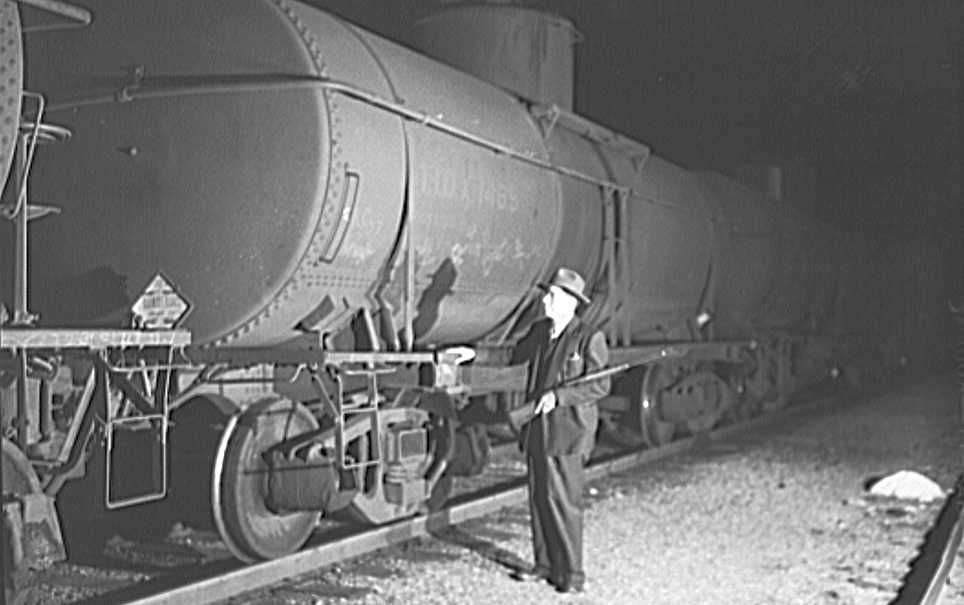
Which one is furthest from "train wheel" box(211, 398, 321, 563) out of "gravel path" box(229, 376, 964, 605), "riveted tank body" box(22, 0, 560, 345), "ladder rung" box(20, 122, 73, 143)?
"ladder rung" box(20, 122, 73, 143)

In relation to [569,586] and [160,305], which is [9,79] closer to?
[160,305]

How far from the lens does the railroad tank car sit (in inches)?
230

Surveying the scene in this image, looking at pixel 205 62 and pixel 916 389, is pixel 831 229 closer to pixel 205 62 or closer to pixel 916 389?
pixel 916 389

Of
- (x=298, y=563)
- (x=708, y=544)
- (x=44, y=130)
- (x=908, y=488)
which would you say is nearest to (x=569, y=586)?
(x=298, y=563)

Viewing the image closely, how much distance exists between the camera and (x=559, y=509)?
21.3 feet

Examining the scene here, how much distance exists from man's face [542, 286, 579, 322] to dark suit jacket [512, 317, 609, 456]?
0.06 m

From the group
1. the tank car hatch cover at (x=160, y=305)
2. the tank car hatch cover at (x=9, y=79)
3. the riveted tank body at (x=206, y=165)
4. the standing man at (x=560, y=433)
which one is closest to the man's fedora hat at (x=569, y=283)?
the standing man at (x=560, y=433)

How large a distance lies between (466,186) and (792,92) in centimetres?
1675

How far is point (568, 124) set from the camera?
9.69 meters

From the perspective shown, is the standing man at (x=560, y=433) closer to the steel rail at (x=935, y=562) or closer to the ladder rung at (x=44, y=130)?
the steel rail at (x=935, y=562)

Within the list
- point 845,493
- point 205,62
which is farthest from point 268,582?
point 845,493

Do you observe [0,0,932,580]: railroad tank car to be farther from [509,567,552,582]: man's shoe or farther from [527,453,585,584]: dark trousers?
[509,567,552,582]: man's shoe

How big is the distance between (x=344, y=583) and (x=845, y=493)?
17.4 ft

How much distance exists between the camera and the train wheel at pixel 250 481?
20.4 ft
